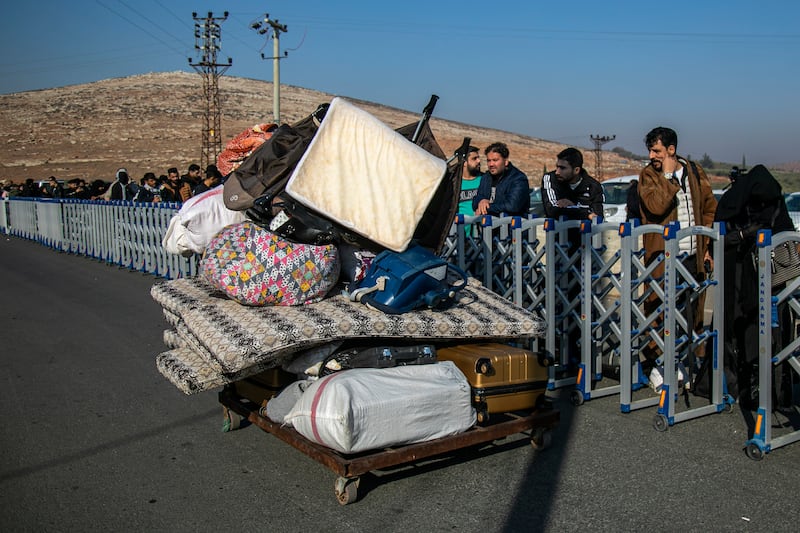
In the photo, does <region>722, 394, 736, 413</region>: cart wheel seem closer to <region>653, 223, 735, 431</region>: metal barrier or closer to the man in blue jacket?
<region>653, 223, 735, 431</region>: metal barrier

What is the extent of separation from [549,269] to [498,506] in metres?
2.58

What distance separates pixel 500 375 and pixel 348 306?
3.43 ft

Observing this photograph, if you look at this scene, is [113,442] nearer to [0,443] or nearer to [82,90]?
[0,443]

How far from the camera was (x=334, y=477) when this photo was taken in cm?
477

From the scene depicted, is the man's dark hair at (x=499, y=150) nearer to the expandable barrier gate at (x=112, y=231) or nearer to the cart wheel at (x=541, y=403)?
A: the cart wheel at (x=541, y=403)

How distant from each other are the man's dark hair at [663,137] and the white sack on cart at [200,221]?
3549 millimetres

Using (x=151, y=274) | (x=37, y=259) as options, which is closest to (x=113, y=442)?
(x=151, y=274)

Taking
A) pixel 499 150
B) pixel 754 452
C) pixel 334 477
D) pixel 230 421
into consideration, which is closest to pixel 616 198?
pixel 499 150

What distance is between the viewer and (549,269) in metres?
6.45

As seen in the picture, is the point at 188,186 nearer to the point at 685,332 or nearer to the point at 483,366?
the point at 685,332

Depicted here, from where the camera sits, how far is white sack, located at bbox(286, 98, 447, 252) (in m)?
5.05

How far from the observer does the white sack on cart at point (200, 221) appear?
5.71 m

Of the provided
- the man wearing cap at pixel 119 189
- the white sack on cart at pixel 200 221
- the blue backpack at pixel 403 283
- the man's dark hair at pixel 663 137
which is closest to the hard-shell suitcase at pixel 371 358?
the blue backpack at pixel 403 283

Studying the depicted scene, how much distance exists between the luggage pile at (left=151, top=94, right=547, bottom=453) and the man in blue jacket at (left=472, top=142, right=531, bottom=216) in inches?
110
